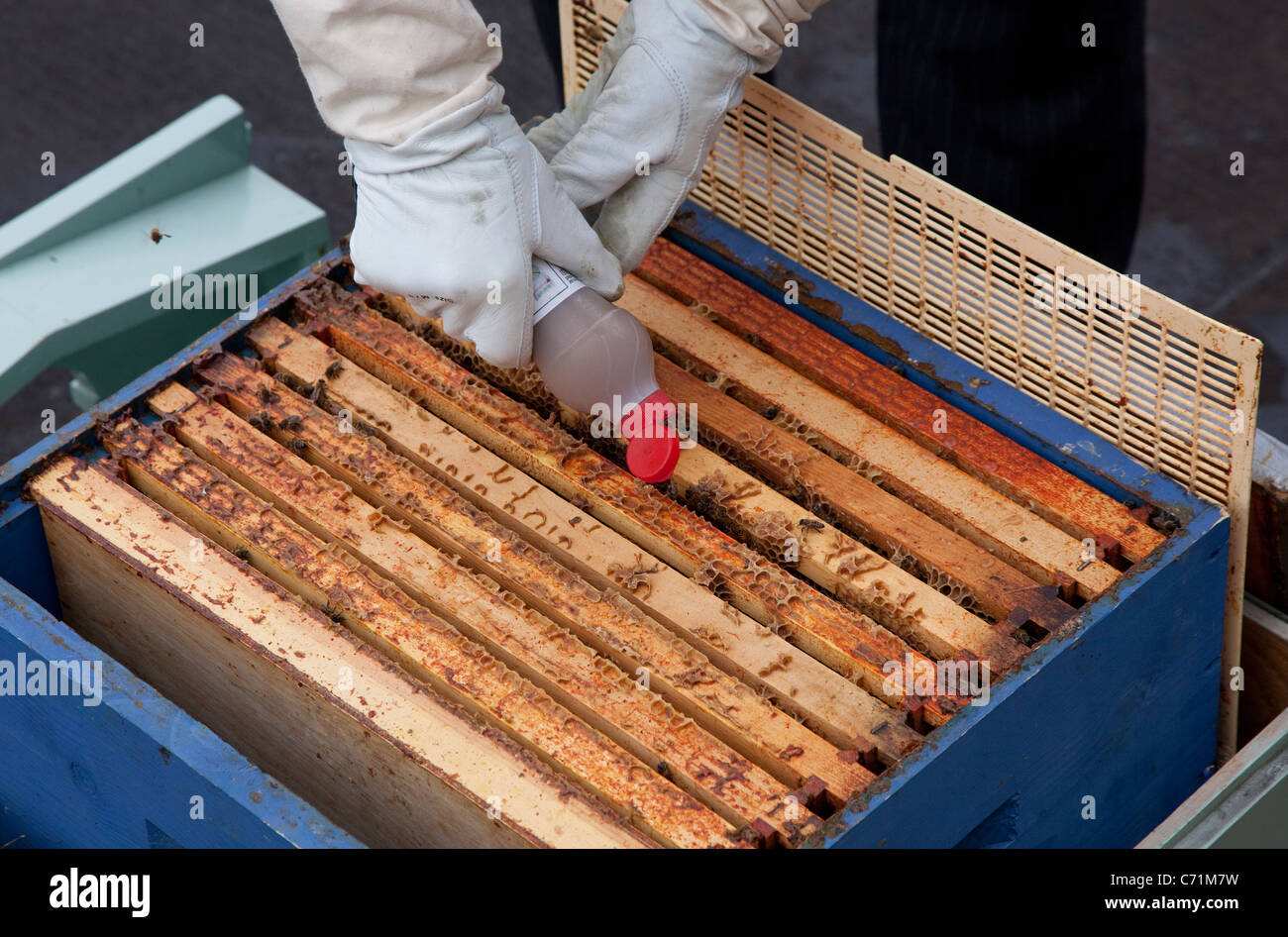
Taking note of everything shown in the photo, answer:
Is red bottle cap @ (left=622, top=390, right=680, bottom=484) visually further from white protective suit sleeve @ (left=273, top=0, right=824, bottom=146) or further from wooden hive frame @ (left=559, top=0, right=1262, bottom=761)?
white protective suit sleeve @ (left=273, top=0, right=824, bottom=146)

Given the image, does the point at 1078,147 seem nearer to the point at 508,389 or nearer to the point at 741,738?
the point at 508,389

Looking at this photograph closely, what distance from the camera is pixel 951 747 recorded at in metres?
2.36

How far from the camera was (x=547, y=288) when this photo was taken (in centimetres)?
260

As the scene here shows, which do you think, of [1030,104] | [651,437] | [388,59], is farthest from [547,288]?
[1030,104]

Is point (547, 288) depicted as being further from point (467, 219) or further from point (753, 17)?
point (753, 17)

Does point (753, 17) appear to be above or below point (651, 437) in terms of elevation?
above

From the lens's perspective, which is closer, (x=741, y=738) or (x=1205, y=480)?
(x=741, y=738)

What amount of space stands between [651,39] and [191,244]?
128cm

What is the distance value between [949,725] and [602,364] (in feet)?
2.29

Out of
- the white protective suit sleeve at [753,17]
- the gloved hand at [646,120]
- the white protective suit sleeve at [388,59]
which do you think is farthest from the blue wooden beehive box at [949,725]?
the white protective suit sleeve at [388,59]

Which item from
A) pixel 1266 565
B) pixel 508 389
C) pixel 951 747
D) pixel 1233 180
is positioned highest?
pixel 1233 180

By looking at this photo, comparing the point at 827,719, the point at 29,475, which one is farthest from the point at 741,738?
the point at 29,475

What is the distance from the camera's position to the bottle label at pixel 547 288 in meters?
2.60

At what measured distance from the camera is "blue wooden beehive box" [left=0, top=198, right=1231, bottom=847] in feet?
7.86
